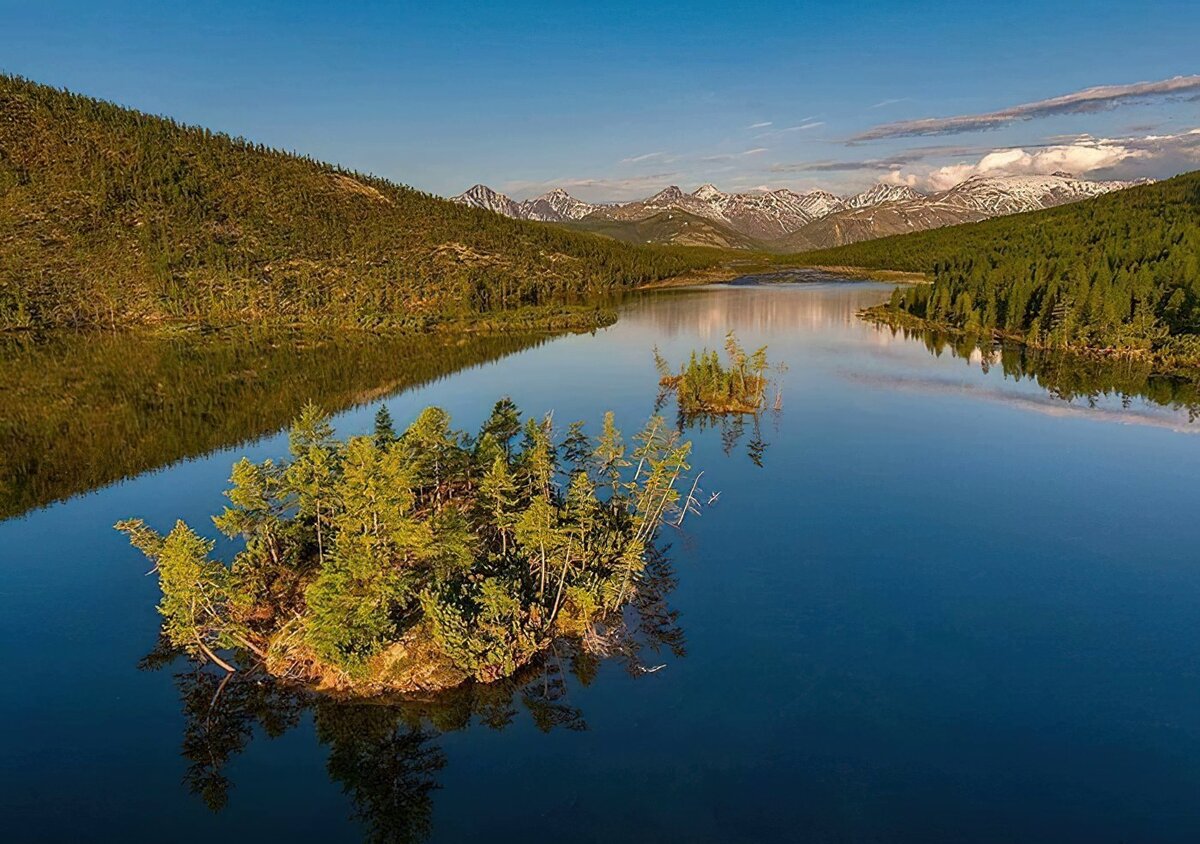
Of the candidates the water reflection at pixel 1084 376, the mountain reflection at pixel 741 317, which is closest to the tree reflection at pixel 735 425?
the water reflection at pixel 1084 376

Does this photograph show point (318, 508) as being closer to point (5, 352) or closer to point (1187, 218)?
point (5, 352)

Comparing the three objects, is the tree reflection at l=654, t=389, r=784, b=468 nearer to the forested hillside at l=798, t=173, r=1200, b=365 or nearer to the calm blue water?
the calm blue water

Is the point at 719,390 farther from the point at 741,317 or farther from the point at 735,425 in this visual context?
the point at 741,317

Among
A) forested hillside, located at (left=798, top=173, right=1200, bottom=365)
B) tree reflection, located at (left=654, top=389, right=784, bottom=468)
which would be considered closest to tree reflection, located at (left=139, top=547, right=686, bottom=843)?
tree reflection, located at (left=654, top=389, right=784, bottom=468)

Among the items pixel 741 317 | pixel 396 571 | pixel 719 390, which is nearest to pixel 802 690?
pixel 396 571

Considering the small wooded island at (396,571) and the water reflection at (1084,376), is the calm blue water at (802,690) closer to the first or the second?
the small wooded island at (396,571)

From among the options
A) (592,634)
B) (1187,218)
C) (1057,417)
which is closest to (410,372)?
(592,634)

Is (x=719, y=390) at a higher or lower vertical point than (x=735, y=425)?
higher
